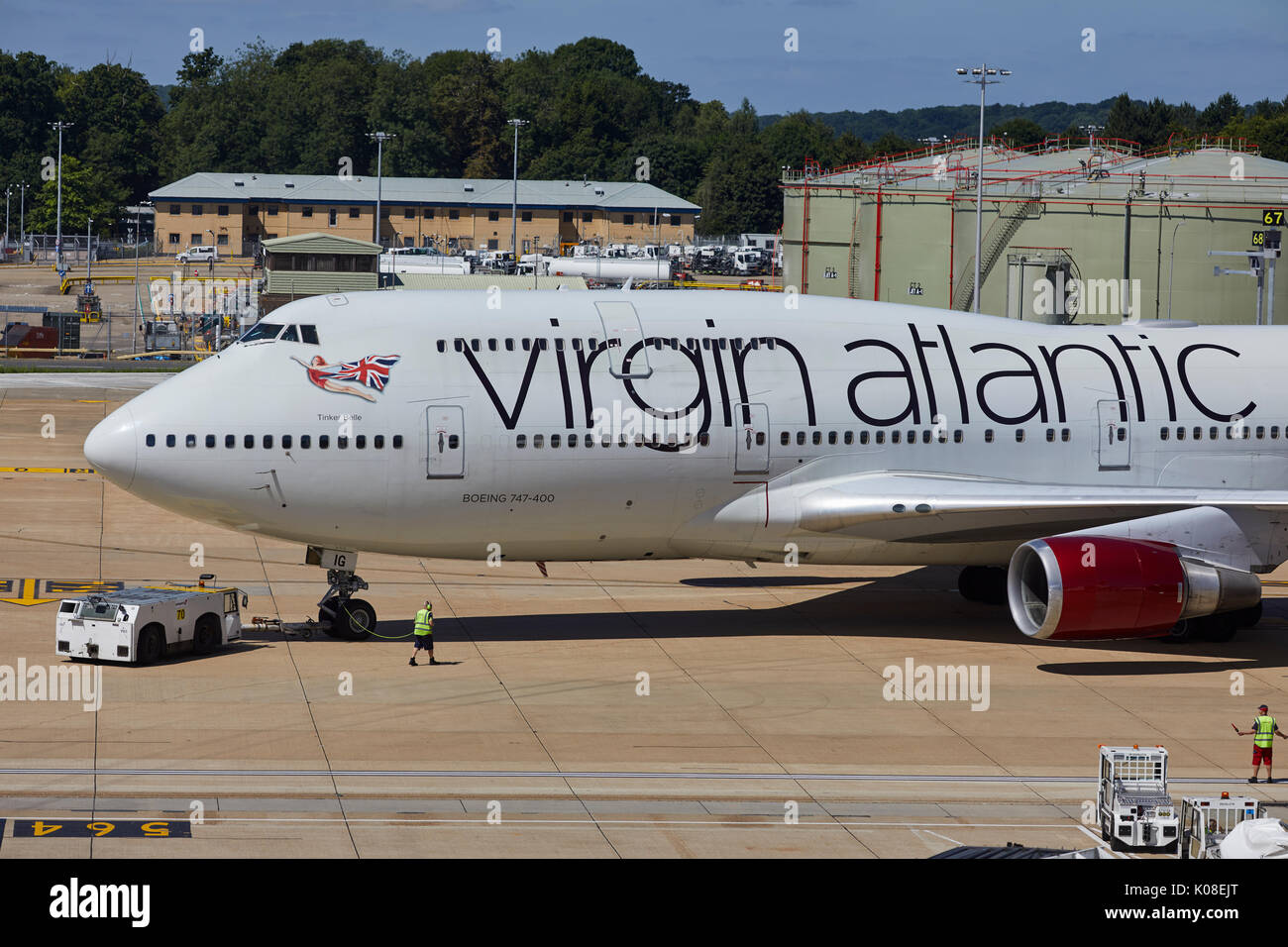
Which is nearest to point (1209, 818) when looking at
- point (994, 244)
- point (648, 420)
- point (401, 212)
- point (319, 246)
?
point (648, 420)

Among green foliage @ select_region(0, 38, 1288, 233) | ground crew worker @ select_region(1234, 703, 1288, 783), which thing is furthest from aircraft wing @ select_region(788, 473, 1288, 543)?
green foliage @ select_region(0, 38, 1288, 233)

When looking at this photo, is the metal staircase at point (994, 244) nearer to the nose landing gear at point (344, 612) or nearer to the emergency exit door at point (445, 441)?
the emergency exit door at point (445, 441)

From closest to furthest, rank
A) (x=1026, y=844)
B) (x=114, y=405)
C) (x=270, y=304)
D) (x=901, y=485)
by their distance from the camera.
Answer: (x=1026, y=844) < (x=901, y=485) < (x=114, y=405) < (x=270, y=304)

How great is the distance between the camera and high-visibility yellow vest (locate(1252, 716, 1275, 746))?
21844mm

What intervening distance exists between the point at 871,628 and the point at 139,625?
1442 centimetres

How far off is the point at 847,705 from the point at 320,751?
885 centimetres

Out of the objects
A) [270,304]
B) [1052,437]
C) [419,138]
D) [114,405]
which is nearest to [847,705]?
[1052,437]

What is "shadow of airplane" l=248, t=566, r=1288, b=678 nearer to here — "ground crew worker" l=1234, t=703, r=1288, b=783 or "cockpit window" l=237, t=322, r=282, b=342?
"cockpit window" l=237, t=322, r=282, b=342

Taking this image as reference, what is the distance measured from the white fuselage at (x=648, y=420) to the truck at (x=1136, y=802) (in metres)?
10.3

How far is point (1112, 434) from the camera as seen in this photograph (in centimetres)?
3053

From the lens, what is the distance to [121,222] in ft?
577

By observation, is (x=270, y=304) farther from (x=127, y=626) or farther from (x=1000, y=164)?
(x=127, y=626)

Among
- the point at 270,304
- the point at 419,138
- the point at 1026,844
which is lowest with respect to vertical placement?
the point at 1026,844

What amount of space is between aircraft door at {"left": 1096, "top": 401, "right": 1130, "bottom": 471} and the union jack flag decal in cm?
1410
